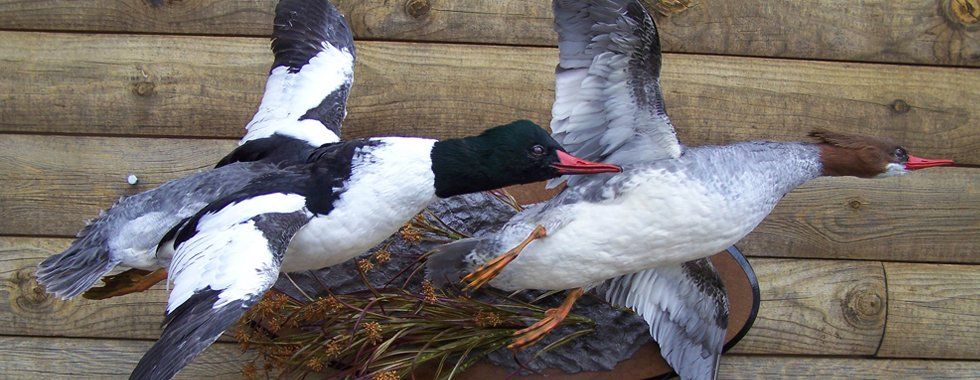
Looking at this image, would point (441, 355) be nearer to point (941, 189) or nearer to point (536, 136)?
point (536, 136)

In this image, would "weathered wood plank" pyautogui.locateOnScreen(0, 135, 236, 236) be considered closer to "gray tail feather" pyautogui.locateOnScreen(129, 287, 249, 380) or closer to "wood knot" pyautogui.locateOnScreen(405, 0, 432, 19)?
"wood knot" pyautogui.locateOnScreen(405, 0, 432, 19)

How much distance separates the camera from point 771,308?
154 centimetres

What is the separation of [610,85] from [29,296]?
960 millimetres

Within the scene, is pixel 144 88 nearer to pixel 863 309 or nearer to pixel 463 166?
pixel 463 166

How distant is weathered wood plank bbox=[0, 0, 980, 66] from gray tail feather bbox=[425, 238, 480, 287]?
1.51 ft

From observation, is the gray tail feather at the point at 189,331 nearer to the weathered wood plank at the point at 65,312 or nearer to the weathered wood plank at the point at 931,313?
the weathered wood plank at the point at 65,312

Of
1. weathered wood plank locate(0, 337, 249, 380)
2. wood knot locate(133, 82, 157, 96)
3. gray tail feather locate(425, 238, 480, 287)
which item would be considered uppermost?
wood knot locate(133, 82, 157, 96)

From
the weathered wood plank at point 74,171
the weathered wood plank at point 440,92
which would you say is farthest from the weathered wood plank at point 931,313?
the weathered wood plank at point 74,171

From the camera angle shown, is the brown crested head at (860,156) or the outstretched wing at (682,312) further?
the outstretched wing at (682,312)

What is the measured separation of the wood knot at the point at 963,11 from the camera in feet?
5.27

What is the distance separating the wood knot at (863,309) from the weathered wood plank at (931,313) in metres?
0.03

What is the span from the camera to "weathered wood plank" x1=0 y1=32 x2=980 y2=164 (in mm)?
1547

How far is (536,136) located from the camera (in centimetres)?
113

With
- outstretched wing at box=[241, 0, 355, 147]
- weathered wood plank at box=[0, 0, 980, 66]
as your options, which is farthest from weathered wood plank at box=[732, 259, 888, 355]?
outstretched wing at box=[241, 0, 355, 147]
